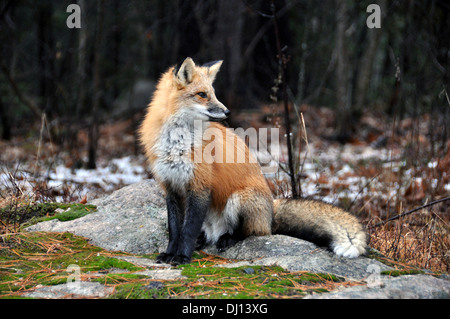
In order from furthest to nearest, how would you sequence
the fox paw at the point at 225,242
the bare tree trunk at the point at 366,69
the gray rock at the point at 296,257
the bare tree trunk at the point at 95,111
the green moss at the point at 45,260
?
the bare tree trunk at the point at 366,69
the bare tree trunk at the point at 95,111
the fox paw at the point at 225,242
the gray rock at the point at 296,257
the green moss at the point at 45,260

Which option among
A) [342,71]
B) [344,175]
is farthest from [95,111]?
[342,71]

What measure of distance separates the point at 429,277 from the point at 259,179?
2023 mm

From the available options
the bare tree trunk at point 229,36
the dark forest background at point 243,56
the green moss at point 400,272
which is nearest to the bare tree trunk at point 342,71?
the dark forest background at point 243,56

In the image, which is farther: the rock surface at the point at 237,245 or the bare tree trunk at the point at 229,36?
the bare tree trunk at the point at 229,36

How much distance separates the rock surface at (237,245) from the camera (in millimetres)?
3193

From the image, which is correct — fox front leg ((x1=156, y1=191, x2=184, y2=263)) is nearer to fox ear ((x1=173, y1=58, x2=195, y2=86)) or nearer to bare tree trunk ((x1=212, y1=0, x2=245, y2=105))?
fox ear ((x1=173, y1=58, x2=195, y2=86))

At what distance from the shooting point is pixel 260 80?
15734 millimetres

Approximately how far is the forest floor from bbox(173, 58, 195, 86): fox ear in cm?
185

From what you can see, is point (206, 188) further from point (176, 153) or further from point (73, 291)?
point (73, 291)

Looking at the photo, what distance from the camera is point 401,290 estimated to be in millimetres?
3117

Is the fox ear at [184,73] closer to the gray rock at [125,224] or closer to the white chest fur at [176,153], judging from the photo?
the white chest fur at [176,153]

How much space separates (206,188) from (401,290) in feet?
6.72

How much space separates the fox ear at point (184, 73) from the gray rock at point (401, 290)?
268 centimetres
